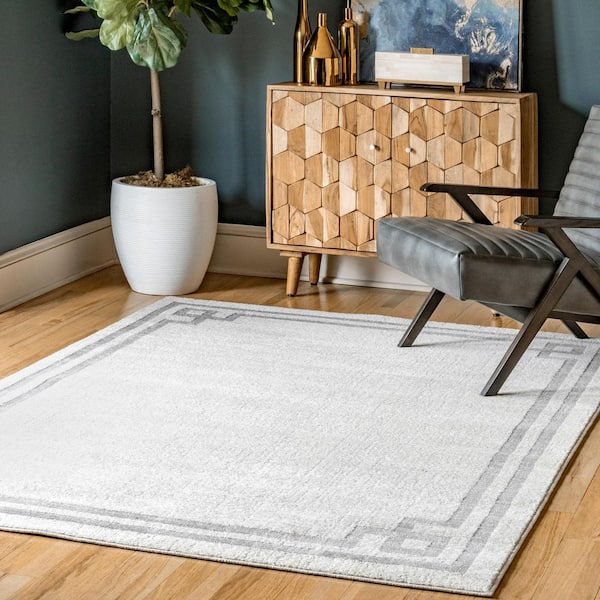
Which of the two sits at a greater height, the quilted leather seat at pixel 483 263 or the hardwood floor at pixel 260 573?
the quilted leather seat at pixel 483 263

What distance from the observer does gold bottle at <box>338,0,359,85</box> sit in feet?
14.6

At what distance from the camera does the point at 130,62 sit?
195 inches

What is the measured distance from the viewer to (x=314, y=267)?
473cm

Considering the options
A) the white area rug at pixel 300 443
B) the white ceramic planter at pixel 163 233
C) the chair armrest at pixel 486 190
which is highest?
the chair armrest at pixel 486 190

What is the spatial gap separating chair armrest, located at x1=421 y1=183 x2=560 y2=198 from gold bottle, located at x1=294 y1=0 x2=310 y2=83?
0.89m

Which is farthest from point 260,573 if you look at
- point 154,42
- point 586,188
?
point 154,42

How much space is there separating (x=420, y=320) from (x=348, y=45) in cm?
124

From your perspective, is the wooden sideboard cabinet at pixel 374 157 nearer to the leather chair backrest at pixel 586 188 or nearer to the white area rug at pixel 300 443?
the leather chair backrest at pixel 586 188

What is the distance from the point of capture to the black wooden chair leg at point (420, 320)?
380 centimetres

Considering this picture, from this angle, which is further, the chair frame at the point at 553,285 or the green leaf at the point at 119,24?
the green leaf at the point at 119,24

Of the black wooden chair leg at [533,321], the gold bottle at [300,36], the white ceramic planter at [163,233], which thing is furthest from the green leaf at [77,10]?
the black wooden chair leg at [533,321]

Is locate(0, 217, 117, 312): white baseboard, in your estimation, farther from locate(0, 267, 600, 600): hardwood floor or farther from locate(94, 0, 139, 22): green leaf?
locate(0, 267, 600, 600): hardwood floor

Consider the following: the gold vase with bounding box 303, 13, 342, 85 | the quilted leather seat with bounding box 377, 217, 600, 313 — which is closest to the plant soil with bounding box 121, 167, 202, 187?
the gold vase with bounding box 303, 13, 342, 85

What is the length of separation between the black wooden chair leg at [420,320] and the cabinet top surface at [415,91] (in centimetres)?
80
